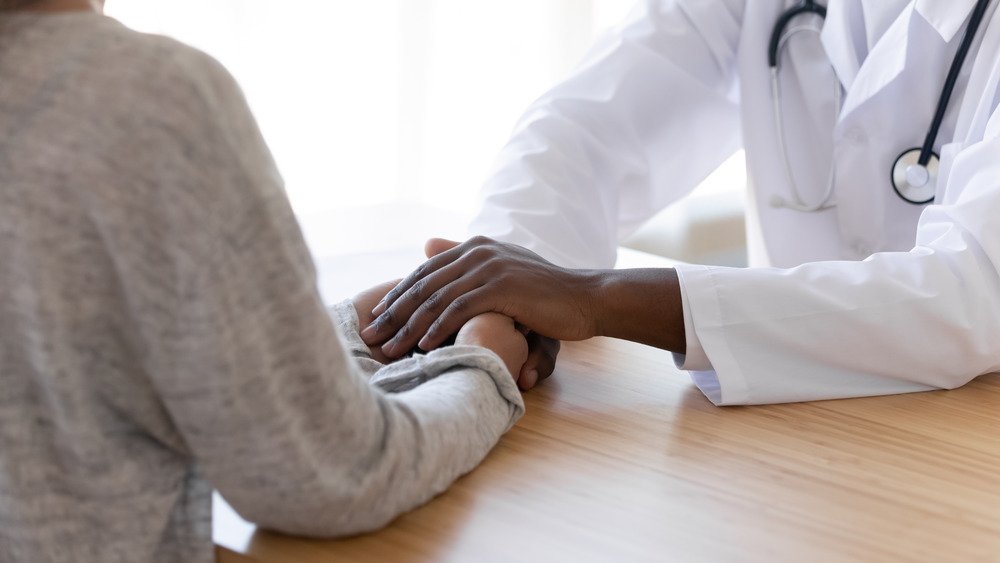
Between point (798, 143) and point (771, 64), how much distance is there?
0.45 feet

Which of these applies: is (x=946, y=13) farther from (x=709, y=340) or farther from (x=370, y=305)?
(x=370, y=305)

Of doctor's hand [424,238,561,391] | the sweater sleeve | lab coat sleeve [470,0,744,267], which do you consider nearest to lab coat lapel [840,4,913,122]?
lab coat sleeve [470,0,744,267]

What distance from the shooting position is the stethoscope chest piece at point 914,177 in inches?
47.5

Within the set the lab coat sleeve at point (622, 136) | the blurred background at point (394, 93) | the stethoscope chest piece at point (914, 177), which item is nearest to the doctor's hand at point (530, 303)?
the lab coat sleeve at point (622, 136)

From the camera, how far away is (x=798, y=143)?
1439 millimetres

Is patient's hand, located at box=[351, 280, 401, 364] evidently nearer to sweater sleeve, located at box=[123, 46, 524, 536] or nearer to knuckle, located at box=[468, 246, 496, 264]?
knuckle, located at box=[468, 246, 496, 264]

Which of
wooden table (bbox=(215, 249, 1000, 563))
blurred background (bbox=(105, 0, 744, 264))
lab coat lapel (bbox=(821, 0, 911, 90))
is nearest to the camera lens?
wooden table (bbox=(215, 249, 1000, 563))

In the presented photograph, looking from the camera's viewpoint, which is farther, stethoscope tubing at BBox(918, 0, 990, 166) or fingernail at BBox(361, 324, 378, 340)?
stethoscope tubing at BBox(918, 0, 990, 166)

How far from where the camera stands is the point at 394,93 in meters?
2.30

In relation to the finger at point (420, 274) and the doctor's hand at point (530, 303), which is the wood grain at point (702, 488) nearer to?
the doctor's hand at point (530, 303)

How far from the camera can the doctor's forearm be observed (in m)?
0.85

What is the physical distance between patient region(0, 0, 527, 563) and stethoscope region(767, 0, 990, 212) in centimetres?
98

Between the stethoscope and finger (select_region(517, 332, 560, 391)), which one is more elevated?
the stethoscope

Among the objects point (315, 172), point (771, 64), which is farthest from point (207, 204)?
point (315, 172)
